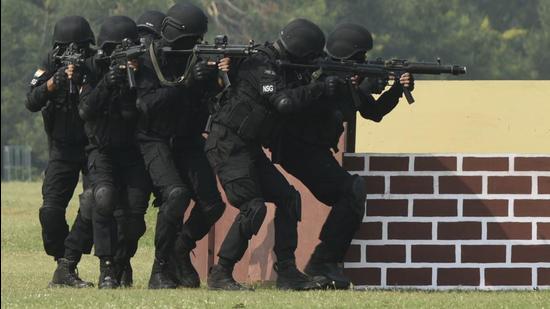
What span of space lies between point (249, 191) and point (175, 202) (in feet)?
1.87

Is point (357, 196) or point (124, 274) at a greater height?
point (357, 196)

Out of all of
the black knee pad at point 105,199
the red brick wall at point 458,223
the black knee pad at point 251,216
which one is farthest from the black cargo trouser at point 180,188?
the red brick wall at point 458,223

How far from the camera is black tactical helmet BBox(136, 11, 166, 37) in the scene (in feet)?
47.7

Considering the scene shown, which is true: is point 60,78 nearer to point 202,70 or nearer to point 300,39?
point 202,70

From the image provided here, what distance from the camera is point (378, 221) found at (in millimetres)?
14352

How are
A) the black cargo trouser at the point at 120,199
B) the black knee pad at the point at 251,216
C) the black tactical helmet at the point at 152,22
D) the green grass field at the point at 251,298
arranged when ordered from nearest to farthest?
the green grass field at the point at 251,298, the black knee pad at the point at 251,216, the black cargo trouser at the point at 120,199, the black tactical helmet at the point at 152,22

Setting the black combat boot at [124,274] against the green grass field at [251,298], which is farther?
the black combat boot at [124,274]

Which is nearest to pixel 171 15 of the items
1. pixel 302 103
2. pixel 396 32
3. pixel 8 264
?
pixel 302 103

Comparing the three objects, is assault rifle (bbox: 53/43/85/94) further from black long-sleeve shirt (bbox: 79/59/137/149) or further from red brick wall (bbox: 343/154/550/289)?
red brick wall (bbox: 343/154/550/289)

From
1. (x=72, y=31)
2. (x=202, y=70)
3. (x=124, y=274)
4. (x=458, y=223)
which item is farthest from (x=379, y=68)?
(x=124, y=274)

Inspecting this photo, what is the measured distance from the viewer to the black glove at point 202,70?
1351 centimetres

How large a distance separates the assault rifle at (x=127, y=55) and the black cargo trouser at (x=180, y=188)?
54cm

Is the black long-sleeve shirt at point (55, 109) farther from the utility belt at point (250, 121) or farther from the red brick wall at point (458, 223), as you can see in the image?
the red brick wall at point (458, 223)

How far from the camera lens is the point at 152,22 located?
14.6m
